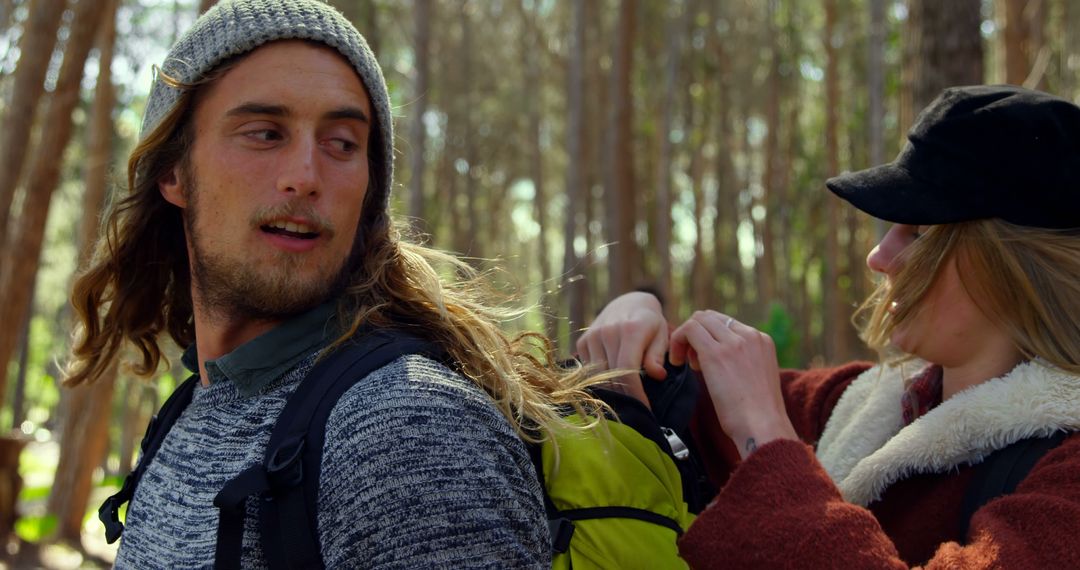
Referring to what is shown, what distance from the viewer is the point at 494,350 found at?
1.94m

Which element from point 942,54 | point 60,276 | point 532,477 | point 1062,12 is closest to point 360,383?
point 532,477

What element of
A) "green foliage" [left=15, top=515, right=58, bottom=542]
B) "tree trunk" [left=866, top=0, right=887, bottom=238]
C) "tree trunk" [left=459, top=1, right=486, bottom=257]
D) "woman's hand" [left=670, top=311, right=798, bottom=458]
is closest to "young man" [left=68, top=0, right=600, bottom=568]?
"woman's hand" [left=670, top=311, right=798, bottom=458]

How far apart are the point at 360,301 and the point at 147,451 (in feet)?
2.20

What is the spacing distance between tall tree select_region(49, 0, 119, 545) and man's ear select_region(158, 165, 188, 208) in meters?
9.12

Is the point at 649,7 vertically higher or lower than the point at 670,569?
higher

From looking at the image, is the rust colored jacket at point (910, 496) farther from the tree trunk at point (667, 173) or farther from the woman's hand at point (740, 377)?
the tree trunk at point (667, 173)

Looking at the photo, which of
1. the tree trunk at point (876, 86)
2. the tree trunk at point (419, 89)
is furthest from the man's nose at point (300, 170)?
the tree trunk at point (419, 89)

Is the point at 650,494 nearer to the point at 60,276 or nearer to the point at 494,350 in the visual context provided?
the point at 494,350

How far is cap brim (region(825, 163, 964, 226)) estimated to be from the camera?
212 centimetres

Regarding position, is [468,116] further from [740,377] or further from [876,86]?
[740,377]

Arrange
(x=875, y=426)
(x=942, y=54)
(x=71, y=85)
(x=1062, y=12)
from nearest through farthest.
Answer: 1. (x=875, y=426)
2. (x=942, y=54)
3. (x=71, y=85)
4. (x=1062, y=12)

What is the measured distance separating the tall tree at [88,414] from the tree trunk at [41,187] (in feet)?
11.7

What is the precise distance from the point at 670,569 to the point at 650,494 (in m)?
0.14

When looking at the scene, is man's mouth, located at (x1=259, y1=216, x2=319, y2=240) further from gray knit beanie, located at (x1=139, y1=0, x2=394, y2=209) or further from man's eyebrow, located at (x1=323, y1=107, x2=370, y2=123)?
gray knit beanie, located at (x1=139, y1=0, x2=394, y2=209)
